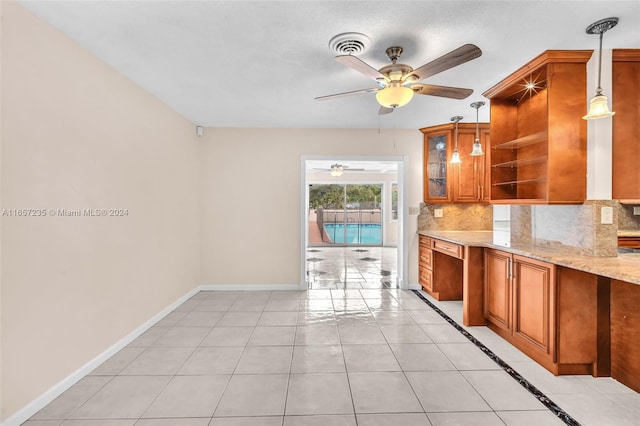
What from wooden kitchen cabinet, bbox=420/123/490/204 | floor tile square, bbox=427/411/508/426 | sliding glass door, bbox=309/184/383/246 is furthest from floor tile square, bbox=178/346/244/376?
sliding glass door, bbox=309/184/383/246

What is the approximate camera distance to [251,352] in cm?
264

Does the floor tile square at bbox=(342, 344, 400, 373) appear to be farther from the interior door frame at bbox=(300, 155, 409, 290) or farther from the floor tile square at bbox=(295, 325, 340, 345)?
the interior door frame at bbox=(300, 155, 409, 290)

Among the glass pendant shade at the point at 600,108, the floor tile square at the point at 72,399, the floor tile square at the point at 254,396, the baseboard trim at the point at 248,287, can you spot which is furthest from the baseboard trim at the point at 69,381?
the glass pendant shade at the point at 600,108

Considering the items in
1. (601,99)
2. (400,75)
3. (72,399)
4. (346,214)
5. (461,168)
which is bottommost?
(72,399)

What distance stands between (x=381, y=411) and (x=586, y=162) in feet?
8.07

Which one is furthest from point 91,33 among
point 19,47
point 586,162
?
point 586,162

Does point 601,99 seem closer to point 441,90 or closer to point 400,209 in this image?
point 441,90

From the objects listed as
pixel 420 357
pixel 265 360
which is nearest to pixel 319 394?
pixel 265 360

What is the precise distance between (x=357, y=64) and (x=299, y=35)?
1.69 feet

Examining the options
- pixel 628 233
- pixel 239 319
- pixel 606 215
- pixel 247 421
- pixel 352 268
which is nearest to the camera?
pixel 247 421

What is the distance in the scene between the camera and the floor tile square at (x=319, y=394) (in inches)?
74.4

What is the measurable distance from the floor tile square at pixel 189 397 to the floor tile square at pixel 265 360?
0.19 m

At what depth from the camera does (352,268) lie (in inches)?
246

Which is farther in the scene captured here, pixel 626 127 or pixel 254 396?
pixel 626 127
